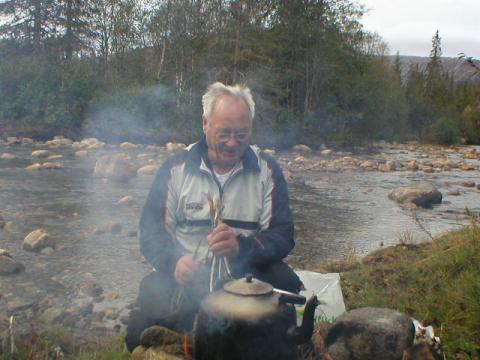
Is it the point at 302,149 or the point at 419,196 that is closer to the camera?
the point at 419,196

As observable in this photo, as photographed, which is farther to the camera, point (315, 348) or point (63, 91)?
point (63, 91)

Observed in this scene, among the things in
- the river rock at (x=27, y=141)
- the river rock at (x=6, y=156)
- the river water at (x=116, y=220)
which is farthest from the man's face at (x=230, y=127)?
the river rock at (x=27, y=141)

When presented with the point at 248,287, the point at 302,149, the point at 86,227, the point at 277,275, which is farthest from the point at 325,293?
the point at 302,149

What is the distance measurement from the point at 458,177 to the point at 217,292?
13.1m

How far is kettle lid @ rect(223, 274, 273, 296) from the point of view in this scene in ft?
7.02

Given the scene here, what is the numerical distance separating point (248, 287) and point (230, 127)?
0.89 m

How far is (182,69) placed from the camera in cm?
2289

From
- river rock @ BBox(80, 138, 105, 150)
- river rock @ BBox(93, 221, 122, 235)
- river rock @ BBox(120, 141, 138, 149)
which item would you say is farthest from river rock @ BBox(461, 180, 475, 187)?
river rock @ BBox(80, 138, 105, 150)

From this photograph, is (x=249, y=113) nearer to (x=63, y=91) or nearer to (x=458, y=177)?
(x=458, y=177)

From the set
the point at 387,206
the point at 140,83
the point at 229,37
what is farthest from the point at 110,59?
the point at 387,206

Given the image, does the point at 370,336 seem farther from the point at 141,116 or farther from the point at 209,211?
the point at 141,116

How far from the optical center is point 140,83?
2431cm

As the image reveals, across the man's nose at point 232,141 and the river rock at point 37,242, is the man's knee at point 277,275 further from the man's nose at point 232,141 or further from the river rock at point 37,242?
the river rock at point 37,242

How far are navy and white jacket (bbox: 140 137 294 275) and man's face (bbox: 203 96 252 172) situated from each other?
85 millimetres
